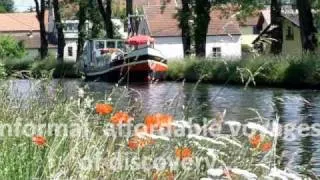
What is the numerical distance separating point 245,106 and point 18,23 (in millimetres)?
109294

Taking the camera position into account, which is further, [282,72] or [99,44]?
[99,44]

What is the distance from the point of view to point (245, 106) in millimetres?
23609

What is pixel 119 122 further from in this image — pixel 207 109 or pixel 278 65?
pixel 278 65

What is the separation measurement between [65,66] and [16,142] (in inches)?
2018

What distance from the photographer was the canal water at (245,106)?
23.9 ft

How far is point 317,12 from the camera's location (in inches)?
1848

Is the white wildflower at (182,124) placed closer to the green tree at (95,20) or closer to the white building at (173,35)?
the green tree at (95,20)

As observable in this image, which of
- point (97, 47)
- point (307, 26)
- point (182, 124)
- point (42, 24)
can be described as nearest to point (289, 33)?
point (42, 24)

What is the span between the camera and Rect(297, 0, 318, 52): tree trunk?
132 feet

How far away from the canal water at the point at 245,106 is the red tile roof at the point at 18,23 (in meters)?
95.6

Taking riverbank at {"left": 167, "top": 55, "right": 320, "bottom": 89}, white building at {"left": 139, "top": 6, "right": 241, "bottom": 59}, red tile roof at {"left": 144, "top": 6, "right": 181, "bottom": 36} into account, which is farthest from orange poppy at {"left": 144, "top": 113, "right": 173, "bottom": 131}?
red tile roof at {"left": 144, "top": 6, "right": 181, "bottom": 36}

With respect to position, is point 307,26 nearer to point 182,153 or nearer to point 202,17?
point 202,17

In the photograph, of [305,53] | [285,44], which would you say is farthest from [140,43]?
[285,44]

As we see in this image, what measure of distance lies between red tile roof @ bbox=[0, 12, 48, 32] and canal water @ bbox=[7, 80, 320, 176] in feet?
314
